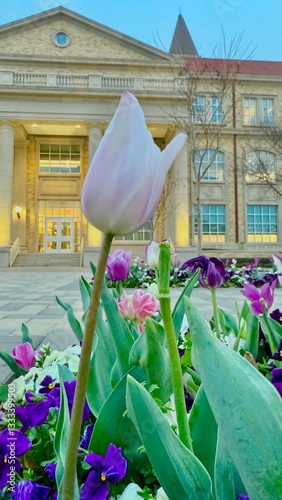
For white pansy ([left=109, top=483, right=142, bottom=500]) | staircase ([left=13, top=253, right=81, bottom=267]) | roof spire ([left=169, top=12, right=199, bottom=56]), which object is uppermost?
roof spire ([left=169, top=12, right=199, bottom=56])

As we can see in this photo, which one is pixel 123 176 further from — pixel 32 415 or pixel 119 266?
pixel 119 266

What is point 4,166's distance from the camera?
1794 centimetres

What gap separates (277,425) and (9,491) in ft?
1.80

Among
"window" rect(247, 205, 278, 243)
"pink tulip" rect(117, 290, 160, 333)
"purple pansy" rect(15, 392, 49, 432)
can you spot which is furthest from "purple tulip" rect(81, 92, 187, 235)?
"window" rect(247, 205, 278, 243)

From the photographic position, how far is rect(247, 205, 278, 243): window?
2303cm

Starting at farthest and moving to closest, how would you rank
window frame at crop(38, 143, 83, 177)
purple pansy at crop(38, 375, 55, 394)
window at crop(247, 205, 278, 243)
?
window at crop(247, 205, 278, 243) < window frame at crop(38, 143, 83, 177) < purple pansy at crop(38, 375, 55, 394)

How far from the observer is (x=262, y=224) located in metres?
23.2

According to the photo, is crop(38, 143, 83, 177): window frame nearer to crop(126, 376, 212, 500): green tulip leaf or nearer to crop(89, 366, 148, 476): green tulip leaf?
crop(89, 366, 148, 476): green tulip leaf

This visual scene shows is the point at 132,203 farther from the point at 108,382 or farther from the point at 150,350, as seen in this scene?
the point at 108,382

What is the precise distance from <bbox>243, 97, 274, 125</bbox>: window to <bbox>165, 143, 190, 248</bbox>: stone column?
7.63 meters

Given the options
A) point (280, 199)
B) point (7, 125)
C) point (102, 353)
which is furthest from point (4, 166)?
point (102, 353)

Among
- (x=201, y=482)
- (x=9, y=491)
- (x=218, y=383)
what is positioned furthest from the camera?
(x=9, y=491)

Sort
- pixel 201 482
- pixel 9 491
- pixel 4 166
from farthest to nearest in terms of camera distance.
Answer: pixel 4 166 < pixel 9 491 < pixel 201 482

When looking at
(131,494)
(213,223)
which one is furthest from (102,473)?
(213,223)
